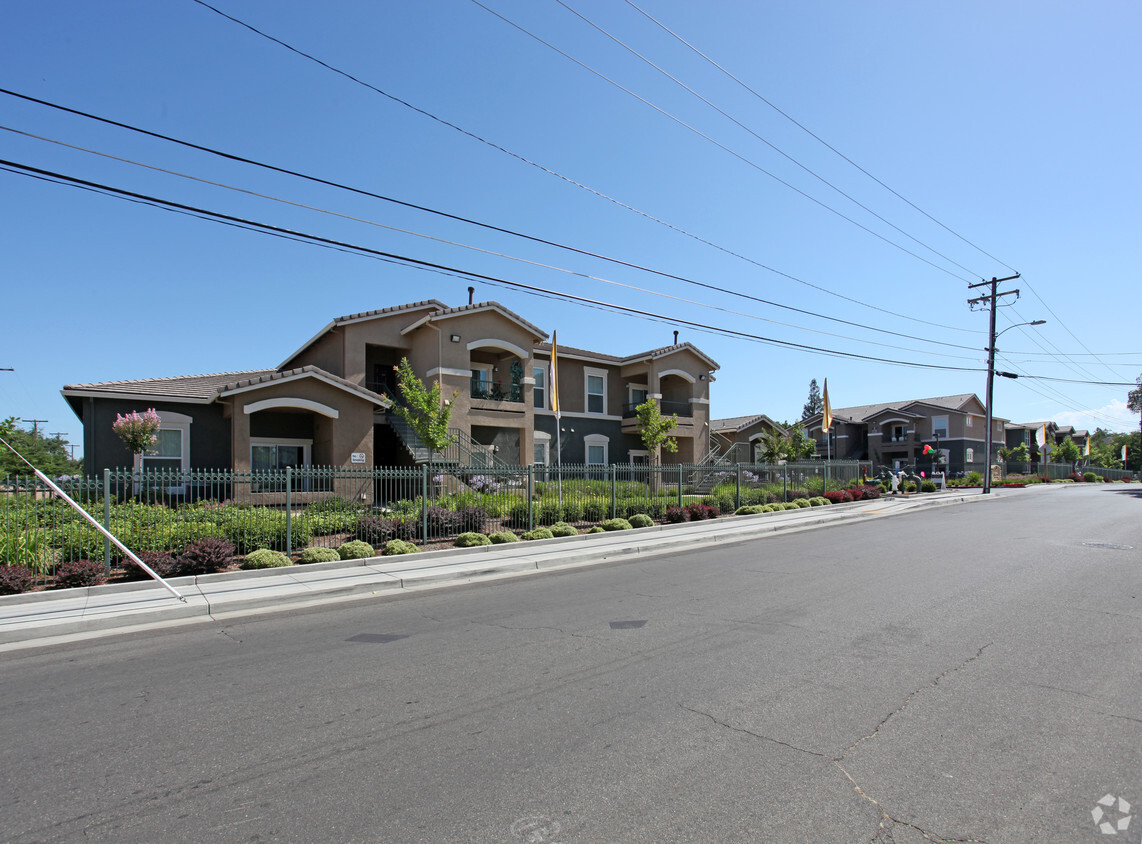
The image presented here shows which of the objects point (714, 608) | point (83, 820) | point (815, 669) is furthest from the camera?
point (714, 608)

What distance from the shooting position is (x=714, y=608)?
26.9 ft

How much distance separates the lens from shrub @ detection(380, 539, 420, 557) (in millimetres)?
12836

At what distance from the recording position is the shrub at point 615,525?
56.7 feet

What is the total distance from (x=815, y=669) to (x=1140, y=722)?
2.19 metres

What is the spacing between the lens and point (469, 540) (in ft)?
46.5

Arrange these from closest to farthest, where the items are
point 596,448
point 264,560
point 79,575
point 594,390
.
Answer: point 79,575 < point 264,560 < point 596,448 < point 594,390

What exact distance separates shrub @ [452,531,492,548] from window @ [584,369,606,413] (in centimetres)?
1746

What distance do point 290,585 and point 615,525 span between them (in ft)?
30.0

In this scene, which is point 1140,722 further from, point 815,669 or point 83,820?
point 83,820

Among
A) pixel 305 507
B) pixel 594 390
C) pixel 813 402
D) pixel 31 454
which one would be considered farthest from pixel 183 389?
pixel 813 402

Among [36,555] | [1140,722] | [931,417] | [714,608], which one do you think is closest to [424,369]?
[36,555]

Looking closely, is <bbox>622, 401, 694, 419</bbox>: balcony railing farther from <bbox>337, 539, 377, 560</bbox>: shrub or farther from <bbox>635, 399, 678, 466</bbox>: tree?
<bbox>337, 539, 377, 560</bbox>: shrub

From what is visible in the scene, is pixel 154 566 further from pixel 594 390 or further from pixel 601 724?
pixel 594 390

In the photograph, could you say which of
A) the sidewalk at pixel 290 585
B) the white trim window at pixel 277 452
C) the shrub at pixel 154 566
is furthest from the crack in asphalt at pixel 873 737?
the white trim window at pixel 277 452
